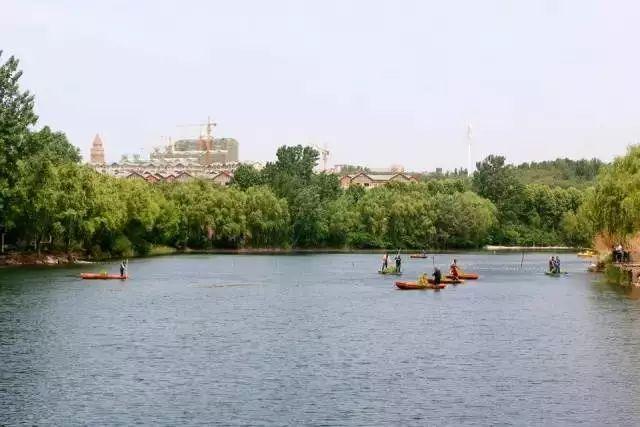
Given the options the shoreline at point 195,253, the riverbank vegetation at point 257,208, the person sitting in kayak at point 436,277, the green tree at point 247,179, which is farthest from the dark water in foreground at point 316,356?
the green tree at point 247,179

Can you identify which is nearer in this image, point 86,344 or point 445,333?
point 86,344

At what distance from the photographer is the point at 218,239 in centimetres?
12150

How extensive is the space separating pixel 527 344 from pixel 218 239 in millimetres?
87424

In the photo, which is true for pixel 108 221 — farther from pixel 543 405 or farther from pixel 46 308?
pixel 543 405

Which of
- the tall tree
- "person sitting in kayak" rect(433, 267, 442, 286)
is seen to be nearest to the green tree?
the tall tree

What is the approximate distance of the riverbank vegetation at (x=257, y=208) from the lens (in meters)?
78.8

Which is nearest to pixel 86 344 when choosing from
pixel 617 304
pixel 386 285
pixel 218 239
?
pixel 617 304

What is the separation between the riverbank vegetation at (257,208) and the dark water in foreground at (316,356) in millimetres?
19984

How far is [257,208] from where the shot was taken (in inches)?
4749

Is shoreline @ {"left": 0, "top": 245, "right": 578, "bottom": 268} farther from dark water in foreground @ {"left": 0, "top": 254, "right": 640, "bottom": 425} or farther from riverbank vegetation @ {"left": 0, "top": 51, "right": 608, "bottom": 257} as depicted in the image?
dark water in foreground @ {"left": 0, "top": 254, "right": 640, "bottom": 425}

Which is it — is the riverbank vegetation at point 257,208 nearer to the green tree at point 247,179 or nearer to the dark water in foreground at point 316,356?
the green tree at point 247,179

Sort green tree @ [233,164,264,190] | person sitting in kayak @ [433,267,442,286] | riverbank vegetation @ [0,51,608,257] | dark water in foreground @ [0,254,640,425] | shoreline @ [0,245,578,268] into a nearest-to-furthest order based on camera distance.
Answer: dark water in foreground @ [0,254,640,425], person sitting in kayak @ [433,267,442,286], riverbank vegetation @ [0,51,608,257], shoreline @ [0,245,578,268], green tree @ [233,164,264,190]

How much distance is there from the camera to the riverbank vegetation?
78.8 m

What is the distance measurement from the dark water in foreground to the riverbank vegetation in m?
20.0
